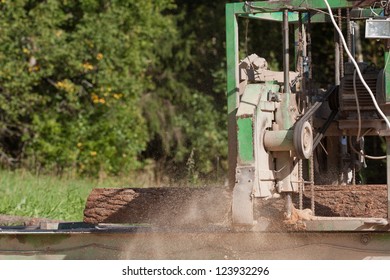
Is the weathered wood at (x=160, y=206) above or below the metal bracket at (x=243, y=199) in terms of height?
below

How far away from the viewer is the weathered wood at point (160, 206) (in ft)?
26.8

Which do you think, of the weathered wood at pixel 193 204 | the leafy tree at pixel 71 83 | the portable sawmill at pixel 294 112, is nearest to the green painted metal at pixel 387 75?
the portable sawmill at pixel 294 112

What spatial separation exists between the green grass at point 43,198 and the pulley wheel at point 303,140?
4872 millimetres

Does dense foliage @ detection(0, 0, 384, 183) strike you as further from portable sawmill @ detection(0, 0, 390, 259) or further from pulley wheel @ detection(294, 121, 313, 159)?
pulley wheel @ detection(294, 121, 313, 159)

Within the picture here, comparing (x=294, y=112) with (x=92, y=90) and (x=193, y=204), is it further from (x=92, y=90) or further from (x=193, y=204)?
(x=92, y=90)

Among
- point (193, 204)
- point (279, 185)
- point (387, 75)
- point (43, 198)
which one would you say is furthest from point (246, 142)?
point (43, 198)

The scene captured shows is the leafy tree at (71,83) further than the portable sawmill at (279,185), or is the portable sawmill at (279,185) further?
the leafy tree at (71,83)

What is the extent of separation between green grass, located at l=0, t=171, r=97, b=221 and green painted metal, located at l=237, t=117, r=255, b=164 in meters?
4.86

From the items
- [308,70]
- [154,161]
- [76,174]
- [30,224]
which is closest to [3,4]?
[76,174]

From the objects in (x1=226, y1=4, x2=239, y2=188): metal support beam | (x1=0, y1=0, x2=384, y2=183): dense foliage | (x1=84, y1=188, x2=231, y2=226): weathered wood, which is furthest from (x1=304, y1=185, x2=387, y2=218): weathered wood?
(x1=0, y1=0, x2=384, y2=183): dense foliage

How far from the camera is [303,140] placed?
7.03 metres

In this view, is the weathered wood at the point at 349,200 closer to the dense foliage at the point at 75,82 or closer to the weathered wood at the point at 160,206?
the weathered wood at the point at 160,206

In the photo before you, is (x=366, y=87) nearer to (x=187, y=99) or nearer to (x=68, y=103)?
(x=68, y=103)

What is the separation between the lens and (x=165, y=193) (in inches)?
342
